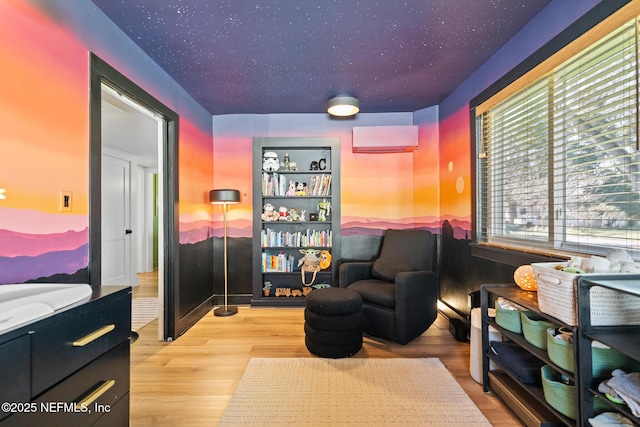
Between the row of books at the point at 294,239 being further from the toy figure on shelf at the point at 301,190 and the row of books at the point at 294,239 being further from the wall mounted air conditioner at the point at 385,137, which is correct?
the wall mounted air conditioner at the point at 385,137

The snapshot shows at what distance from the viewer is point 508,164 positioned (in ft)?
7.20

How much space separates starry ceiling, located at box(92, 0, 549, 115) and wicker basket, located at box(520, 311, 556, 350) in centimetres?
183

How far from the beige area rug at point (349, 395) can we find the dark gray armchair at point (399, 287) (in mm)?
322

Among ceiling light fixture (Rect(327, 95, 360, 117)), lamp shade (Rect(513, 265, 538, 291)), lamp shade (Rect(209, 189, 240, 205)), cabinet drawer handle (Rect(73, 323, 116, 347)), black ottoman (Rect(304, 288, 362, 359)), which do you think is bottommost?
black ottoman (Rect(304, 288, 362, 359))

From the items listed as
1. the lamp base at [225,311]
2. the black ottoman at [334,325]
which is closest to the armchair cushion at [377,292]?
the black ottoman at [334,325]

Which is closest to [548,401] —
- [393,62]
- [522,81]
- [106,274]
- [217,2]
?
[522,81]

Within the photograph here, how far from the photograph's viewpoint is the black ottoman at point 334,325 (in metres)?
2.19

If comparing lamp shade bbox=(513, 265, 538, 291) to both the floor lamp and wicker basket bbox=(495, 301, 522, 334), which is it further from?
the floor lamp

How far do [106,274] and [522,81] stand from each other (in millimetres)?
5366

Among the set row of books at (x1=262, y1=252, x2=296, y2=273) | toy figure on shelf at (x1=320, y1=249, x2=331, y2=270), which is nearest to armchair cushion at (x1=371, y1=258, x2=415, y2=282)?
toy figure on shelf at (x1=320, y1=249, x2=331, y2=270)

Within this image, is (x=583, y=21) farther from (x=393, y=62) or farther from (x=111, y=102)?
(x=111, y=102)

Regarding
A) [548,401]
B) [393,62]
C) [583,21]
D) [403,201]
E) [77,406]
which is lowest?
[548,401]

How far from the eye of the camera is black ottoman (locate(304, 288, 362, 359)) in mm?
2189

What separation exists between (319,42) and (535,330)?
226cm
